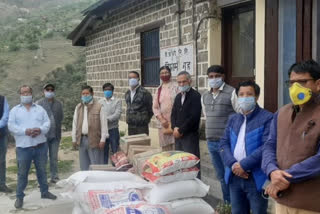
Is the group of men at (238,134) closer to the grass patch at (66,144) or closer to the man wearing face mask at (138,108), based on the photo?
the man wearing face mask at (138,108)

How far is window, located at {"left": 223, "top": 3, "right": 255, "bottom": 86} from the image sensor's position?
610cm

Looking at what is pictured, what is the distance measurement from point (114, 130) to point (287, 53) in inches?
130

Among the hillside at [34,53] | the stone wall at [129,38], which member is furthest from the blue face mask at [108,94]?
the hillside at [34,53]

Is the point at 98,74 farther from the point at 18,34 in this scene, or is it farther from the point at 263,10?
the point at 18,34

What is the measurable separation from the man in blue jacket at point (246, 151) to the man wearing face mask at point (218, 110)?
0.90 meters

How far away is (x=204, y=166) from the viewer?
18.7 ft

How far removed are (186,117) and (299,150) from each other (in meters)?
2.50

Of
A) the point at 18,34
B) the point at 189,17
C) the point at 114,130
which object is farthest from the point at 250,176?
the point at 18,34

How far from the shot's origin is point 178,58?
300 inches

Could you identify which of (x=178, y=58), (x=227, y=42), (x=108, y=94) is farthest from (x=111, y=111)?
(x=227, y=42)

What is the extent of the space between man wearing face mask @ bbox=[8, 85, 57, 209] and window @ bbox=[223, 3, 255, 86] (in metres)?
3.40

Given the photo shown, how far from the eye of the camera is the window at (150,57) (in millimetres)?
8773

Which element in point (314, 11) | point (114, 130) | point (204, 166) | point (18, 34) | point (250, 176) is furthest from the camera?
point (18, 34)

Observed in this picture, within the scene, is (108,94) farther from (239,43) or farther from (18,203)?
(239,43)
